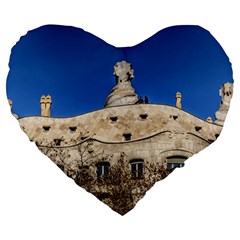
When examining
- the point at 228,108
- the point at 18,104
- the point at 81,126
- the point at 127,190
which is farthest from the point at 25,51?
the point at 228,108

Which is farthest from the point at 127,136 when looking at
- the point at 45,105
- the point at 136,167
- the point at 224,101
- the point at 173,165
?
the point at 224,101

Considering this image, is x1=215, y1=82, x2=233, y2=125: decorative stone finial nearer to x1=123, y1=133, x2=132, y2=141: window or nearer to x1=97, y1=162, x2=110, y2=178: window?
x1=123, y1=133, x2=132, y2=141: window

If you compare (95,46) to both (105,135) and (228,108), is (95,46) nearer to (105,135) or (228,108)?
(105,135)

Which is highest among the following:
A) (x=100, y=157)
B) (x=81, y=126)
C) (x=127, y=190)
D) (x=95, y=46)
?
(x=95, y=46)

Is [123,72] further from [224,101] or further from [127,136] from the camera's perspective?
[224,101]

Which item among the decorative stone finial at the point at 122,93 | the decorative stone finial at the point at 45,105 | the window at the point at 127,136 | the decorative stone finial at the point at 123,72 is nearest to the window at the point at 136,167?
the window at the point at 127,136

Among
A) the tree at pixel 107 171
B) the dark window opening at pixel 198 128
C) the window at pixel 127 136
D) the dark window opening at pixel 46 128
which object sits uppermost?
the dark window opening at pixel 46 128

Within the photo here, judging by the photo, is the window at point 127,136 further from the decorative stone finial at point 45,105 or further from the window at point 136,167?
the decorative stone finial at point 45,105
